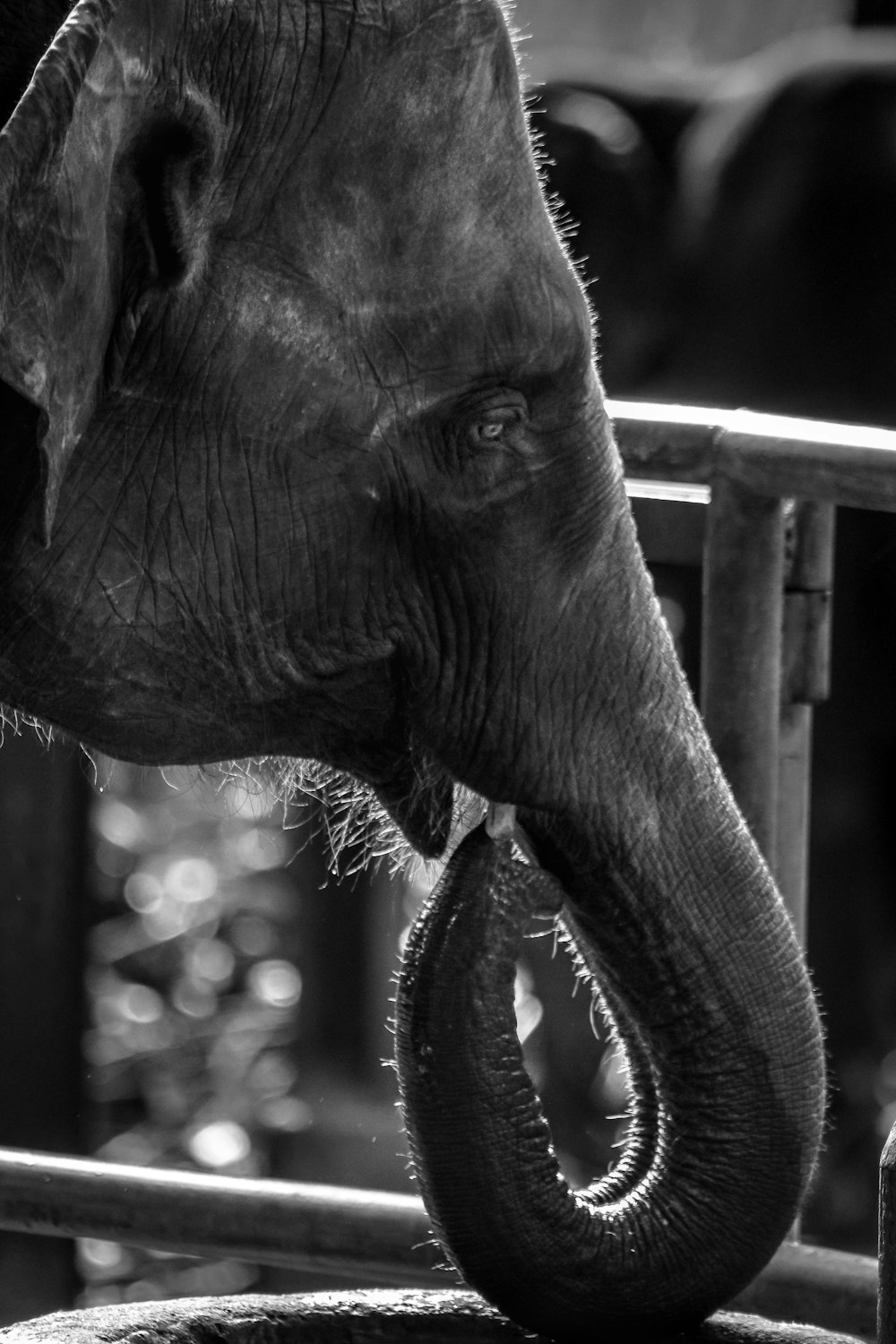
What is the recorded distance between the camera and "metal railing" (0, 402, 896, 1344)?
68.6 inches

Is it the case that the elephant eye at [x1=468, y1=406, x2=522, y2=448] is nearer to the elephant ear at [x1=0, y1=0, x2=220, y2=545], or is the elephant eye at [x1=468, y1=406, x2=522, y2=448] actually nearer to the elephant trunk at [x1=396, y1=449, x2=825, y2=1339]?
the elephant trunk at [x1=396, y1=449, x2=825, y2=1339]

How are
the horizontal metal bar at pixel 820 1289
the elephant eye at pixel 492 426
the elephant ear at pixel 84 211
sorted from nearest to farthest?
the elephant ear at pixel 84 211, the elephant eye at pixel 492 426, the horizontal metal bar at pixel 820 1289

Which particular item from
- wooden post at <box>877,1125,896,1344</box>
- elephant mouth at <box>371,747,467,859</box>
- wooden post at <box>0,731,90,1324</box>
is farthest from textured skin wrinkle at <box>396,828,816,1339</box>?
wooden post at <box>0,731,90,1324</box>

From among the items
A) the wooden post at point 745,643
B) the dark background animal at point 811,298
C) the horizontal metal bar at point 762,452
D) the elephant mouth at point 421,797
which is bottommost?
the elephant mouth at point 421,797

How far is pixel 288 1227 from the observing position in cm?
178

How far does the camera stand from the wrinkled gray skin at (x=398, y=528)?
134 centimetres

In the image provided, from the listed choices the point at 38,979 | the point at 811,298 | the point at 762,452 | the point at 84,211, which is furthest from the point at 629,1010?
the point at 811,298

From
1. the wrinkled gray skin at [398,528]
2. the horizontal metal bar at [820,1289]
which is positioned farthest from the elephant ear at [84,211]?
the horizontal metal bar at [820,1289]

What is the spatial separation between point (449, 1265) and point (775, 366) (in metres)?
4.21

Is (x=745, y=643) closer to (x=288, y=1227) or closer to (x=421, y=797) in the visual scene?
(x=421, y=797)

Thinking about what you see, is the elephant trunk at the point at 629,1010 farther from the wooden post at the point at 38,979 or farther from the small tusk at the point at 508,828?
the wooden post at the point at 38,979

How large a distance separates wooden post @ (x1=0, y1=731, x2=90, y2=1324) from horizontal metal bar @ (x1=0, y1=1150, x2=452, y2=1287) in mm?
1483

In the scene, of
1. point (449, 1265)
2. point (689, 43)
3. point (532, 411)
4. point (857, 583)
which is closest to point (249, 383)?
point (532, 411)

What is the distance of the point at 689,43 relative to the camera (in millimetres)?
7676
